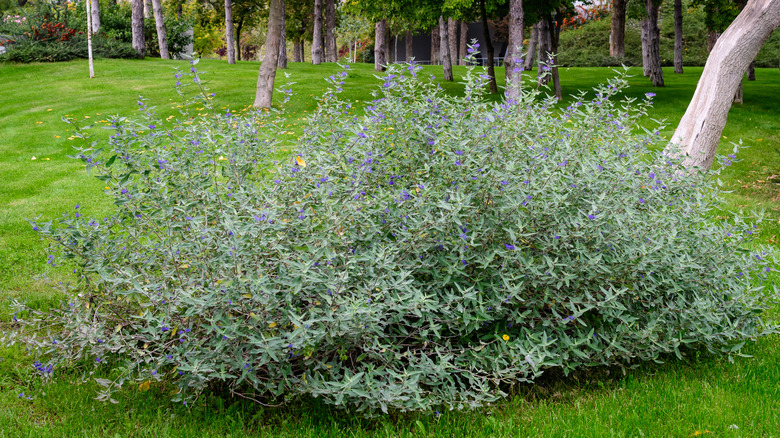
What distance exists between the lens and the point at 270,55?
1332cm

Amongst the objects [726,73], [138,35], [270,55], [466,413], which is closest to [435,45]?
[138,35]

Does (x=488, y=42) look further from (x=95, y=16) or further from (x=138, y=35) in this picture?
(x=95, y=16)

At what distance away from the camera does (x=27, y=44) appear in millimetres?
21719

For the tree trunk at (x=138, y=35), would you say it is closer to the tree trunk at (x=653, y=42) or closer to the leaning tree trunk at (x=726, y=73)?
the tree trunk at (x=653, y=42)

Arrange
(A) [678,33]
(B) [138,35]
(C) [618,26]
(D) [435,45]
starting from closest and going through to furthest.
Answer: (A) [678,33]
(B) [138,35]
(C) [618,26]
(D) [435,45]

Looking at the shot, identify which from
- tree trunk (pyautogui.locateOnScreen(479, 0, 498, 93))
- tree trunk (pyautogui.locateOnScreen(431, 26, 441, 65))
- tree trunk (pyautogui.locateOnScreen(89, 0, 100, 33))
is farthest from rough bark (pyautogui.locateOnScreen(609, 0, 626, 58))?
tree trunk (pyautogui.locateOnScreen(89, 0, 100, 33))

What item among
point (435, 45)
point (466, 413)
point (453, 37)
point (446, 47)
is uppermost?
point (435, 45)

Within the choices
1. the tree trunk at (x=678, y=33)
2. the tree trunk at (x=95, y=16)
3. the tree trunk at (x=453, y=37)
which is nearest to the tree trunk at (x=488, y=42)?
the tree trunk at (x=678, y=33)

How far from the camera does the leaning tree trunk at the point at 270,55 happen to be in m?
Answer: 13.3

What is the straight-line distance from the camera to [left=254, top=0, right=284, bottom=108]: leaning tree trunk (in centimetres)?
1328

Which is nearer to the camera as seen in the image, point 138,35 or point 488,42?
point 488,42

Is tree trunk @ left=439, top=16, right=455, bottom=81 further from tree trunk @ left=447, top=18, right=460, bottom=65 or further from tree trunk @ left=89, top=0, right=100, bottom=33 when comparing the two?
tree trunk @ left=89, top=0, right=100, bottom=33

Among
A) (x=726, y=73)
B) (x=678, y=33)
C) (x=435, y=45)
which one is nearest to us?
(x=726, y=73)

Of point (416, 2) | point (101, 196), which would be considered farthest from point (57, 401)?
point (416, 2)
